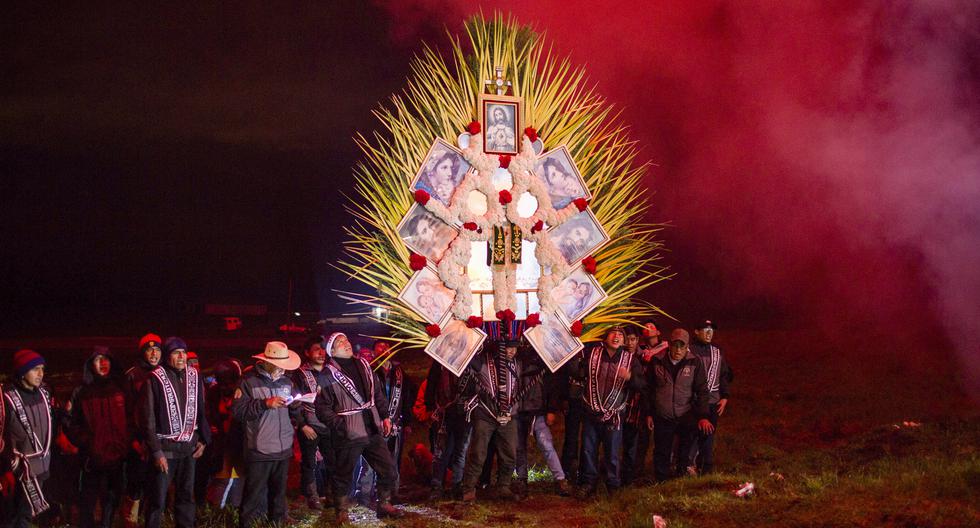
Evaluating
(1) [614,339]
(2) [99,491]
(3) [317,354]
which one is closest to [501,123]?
(1) [614,339]

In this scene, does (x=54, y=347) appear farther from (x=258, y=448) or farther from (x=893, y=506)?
(x=893, y=506)

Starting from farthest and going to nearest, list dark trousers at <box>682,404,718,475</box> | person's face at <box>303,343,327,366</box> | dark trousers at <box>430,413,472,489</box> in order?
1. dark trousers at <box>682,404,718,475</box>
2. dark trousers at <box>430,413,472,489</box>
3. person's face at <box>303,343,327,366</box>

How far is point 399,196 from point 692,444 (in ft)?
13.6

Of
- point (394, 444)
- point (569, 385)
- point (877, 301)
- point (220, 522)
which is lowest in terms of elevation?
point (220, 522)

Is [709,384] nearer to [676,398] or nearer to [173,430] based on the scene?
[676,398]

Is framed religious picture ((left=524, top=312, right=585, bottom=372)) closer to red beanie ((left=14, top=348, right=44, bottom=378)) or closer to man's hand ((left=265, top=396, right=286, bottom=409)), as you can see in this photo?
man's hand ((left=265, top=396, right=286, bottom=409))

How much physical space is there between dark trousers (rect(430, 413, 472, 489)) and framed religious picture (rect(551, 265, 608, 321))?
1.59 m

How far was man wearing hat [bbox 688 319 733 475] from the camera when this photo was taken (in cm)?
915

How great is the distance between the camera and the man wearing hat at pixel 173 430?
697cm

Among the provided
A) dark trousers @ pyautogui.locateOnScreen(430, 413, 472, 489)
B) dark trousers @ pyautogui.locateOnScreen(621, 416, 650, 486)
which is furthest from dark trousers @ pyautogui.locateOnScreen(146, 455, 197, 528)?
dark trousers @ pyautogui.locateOnScreen(621, 416, 650, 486)

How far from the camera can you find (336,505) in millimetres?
7617

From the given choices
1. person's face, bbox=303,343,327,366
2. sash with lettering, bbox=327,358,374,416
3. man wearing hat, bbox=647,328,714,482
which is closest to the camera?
sash with lettering, bbox=327,358,374,416

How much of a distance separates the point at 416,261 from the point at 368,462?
6.56 feet

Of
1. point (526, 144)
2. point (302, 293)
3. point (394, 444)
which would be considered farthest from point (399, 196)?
point (302, 293)
